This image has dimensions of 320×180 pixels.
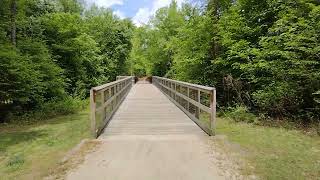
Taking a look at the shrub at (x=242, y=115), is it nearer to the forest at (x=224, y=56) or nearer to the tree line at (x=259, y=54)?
the forest at (x=224, y=56)

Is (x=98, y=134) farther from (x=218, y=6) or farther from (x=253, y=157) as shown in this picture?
(x=218, y=6)

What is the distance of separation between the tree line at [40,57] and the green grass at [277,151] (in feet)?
24.0

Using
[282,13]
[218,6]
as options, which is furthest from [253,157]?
[218,6]

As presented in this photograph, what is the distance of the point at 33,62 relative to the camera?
47.6 feet

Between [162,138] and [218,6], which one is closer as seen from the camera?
[162,138]

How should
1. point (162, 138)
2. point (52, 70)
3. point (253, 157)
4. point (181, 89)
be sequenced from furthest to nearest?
point (52, 70)
point (181, 89)
point (162, 138)
point (253, 157)

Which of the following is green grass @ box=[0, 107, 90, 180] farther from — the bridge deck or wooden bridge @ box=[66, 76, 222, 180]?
the bridge deck

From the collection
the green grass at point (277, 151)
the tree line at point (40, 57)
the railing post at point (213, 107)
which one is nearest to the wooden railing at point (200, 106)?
the railing post at point (213, 107)

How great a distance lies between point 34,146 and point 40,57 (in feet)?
23.3

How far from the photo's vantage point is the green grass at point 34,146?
5984mm

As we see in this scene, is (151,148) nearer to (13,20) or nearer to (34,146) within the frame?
(34,146)

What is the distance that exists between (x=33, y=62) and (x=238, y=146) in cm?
1028

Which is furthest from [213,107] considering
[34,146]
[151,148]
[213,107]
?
[34,146]

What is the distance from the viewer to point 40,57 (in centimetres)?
1479
